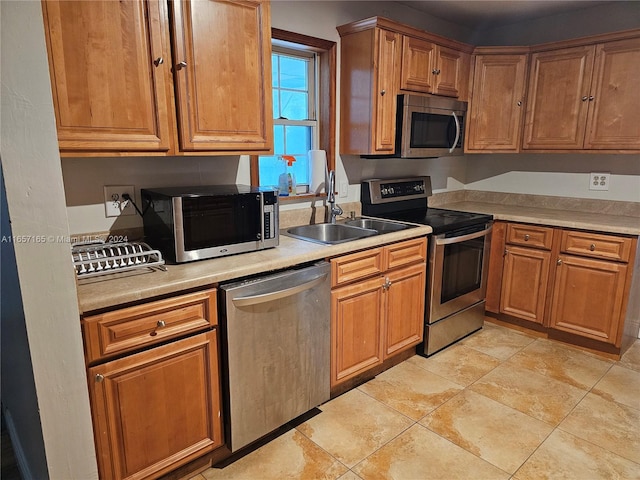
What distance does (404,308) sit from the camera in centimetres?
255

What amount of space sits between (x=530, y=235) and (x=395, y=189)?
988 millimetres

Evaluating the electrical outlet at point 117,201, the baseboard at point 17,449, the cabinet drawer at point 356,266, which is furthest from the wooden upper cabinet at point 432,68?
the baseboard at point 17,449

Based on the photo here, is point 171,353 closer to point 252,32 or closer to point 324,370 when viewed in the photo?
point 324,370

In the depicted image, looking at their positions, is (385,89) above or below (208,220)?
above

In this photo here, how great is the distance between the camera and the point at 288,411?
6.51ft

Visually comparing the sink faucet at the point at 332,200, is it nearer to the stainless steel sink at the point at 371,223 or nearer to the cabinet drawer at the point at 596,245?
the stainless steel sink at the point at 371,223

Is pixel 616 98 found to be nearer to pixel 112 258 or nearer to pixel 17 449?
pixel 112 258

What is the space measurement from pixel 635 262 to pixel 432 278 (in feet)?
4.04

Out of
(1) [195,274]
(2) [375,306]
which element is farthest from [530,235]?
(1) [195,274]

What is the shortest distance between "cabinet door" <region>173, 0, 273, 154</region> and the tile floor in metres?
1.41

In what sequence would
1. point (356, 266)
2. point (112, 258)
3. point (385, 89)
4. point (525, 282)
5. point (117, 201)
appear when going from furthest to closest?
point (525, 282)
point (385, 89)
point (356, 266)
point (117, 201)
point (112, 258)

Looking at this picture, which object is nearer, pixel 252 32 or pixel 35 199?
pixel 35 199

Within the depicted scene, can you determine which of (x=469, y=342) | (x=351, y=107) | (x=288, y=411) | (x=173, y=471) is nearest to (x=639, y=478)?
(x=469, y=342)

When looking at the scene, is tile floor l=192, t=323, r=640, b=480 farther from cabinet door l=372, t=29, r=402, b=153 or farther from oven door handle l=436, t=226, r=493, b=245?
cabinet door l=372, t=29, r=402, b=153
